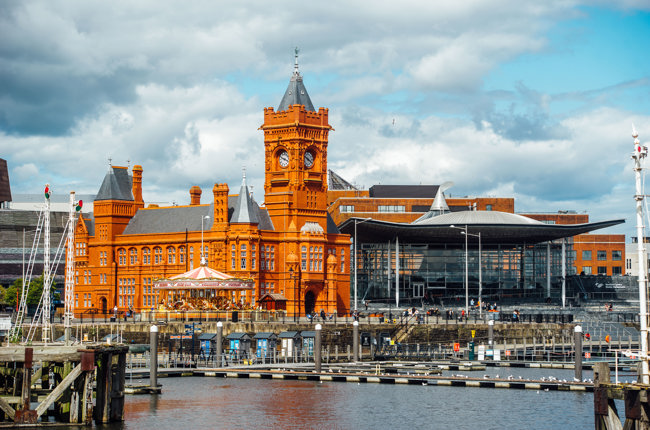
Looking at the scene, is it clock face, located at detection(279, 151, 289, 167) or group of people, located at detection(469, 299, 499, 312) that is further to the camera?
clock face, located at detection(279, 151, 289, 167)

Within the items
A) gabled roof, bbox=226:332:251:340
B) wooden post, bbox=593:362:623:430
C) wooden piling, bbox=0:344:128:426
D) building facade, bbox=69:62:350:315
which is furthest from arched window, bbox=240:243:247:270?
wooden post, bbox=593:362:623:430

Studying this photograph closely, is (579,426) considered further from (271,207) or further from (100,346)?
(271,207)

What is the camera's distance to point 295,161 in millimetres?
120625

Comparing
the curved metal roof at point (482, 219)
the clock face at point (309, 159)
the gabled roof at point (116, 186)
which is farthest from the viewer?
the gabled roof at point (116, 186)

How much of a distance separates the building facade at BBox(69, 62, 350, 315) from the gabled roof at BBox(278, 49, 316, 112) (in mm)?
135

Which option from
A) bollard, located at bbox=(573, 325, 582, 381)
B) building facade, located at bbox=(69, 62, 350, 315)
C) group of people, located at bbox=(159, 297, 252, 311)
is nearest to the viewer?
bollard, located at bbox=(573, 325, 582, 381)

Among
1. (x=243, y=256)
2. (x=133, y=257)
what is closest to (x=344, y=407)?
(x=243, y=256)

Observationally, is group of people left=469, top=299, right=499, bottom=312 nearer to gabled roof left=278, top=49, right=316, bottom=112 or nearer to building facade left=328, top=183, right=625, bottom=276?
gabled roof left=278, top=49, right=316, bottom=112

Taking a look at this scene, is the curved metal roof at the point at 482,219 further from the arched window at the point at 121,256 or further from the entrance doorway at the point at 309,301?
the arched window at the point at 121,256

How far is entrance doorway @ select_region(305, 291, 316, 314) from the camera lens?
121m

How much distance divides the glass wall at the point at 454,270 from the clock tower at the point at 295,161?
19.0 meters

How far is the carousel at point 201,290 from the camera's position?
10550 cm

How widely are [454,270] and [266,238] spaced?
1227 inches

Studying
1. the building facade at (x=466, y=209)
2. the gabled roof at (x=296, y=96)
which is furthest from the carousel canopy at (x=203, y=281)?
the building facade at (x=466, y=209)
